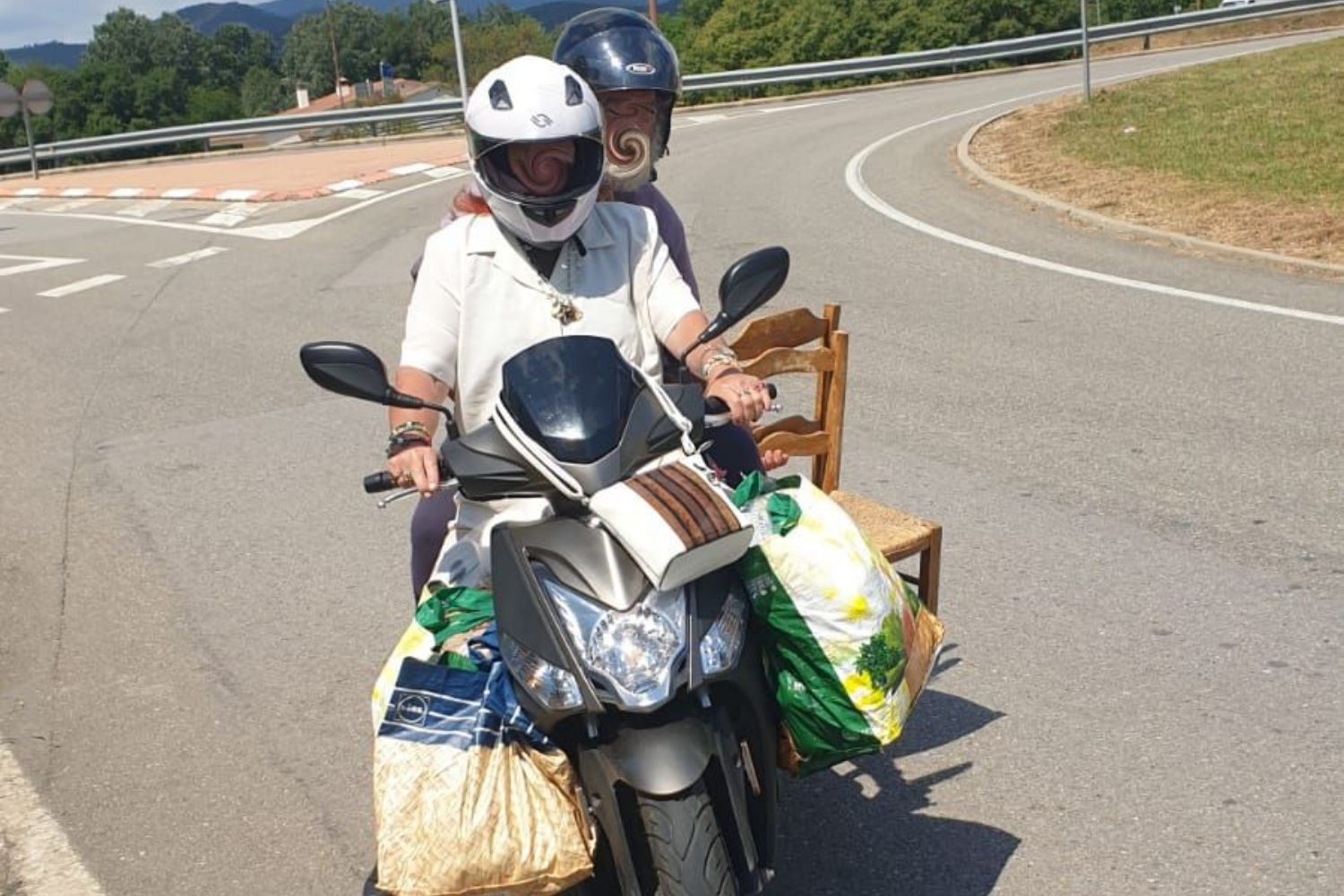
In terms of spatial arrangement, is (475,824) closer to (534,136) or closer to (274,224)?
(534,136)

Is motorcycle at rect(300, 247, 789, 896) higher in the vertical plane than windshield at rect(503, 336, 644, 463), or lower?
lower

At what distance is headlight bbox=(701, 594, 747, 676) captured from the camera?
303 cm

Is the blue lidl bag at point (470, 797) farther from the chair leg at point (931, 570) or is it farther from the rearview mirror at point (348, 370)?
the chair leg at point (931, 570)

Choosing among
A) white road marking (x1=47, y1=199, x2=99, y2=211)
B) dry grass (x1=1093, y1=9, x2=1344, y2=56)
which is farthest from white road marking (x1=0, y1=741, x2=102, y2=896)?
dry grass (x1=1093, y1=9, x2=1344, y2=56)

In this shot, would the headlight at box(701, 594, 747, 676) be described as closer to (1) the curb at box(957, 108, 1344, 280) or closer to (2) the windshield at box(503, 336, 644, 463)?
(2) the windshield at box(503, 336, 644, 463)

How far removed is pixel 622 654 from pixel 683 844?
361mm

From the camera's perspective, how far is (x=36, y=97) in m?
26.4

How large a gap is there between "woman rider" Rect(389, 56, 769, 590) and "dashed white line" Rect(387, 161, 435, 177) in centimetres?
1824

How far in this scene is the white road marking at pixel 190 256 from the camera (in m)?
15.5

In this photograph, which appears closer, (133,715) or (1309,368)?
(133,715)

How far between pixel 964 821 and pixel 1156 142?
44.4 ft

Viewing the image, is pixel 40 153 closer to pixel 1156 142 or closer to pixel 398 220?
pixel 398 220

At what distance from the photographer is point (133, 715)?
5.30 meters

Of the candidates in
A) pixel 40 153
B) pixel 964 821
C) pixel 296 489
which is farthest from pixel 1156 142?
pixel 40 153
